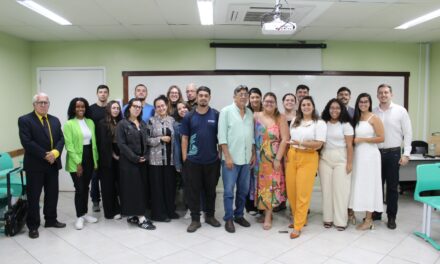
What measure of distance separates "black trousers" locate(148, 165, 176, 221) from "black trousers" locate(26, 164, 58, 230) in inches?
41.2

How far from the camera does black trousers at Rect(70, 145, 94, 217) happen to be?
3.57 meters

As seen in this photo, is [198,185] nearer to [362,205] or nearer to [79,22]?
[362,205]

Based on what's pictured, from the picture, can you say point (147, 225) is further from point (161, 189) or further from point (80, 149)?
point (80, 149)

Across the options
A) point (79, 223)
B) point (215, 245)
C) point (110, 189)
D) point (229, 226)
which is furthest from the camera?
point (110, 189)

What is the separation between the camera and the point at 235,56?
538 cm

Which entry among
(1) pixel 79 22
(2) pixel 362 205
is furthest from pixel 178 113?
(2) pixel 362 205

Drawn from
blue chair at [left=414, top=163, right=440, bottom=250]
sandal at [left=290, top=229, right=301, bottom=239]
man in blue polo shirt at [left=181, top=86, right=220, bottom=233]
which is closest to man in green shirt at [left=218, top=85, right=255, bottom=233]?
man in blue polo shirt at [left=181, top=86, right=220, bottom=233]

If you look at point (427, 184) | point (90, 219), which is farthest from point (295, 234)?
point (90, 219)

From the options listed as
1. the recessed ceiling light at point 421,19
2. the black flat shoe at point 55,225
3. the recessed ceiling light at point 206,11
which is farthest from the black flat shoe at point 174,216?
the recessed ceiling light at point 421,19

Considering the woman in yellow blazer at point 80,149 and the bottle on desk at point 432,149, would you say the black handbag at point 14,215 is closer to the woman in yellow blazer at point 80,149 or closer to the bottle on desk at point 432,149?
the woman in yellow blazer at point 80,149

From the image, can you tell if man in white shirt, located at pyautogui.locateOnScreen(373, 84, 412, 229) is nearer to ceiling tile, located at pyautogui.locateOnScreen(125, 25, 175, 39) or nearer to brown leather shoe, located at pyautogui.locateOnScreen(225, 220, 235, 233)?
brown leather shoe, located at pyautogui.locateOnScreen(225, 220, 235, 233)

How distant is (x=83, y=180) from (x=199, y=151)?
1410mm

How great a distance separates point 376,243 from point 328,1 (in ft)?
8.62

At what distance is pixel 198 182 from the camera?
11.4ft
